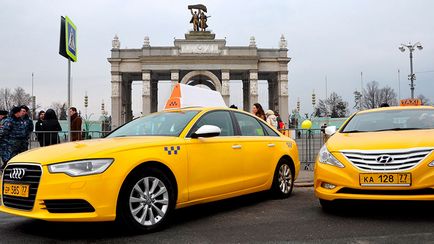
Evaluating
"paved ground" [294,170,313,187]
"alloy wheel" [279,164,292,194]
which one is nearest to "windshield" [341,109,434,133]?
"alloy wheel" [279,164,292,194]

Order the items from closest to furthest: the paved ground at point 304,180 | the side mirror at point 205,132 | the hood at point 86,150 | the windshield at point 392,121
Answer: the hood at point 86,150 < the side mirror at point 205,132 < the windshield at point 392,121 < the paved ground at point 304,180

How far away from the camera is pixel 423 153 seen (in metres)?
5.13

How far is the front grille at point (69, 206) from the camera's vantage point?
14.5 ft

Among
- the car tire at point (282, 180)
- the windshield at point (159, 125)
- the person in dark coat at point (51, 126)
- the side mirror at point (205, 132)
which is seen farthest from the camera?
the person in dark coat at point (51, 126)

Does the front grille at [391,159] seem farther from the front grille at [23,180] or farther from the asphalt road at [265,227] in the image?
the front grille at [23,180]

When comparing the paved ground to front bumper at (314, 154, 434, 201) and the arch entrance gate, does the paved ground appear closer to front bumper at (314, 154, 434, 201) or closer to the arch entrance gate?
front bumper at (314, 154, 434, 201)

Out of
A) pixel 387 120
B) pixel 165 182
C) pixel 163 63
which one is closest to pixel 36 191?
pixel 165 182

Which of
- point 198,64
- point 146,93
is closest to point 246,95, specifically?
point 198,64

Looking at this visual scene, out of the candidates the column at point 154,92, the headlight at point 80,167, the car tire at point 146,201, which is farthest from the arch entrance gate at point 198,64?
the headlight at point 80,167

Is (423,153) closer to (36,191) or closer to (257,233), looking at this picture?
(257,233)

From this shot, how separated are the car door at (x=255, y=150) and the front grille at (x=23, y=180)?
2.98 meters

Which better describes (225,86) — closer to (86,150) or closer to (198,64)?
(198,64)

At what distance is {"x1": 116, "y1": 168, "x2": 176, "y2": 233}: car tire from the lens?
4648mm

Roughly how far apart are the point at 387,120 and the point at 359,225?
2.24m
